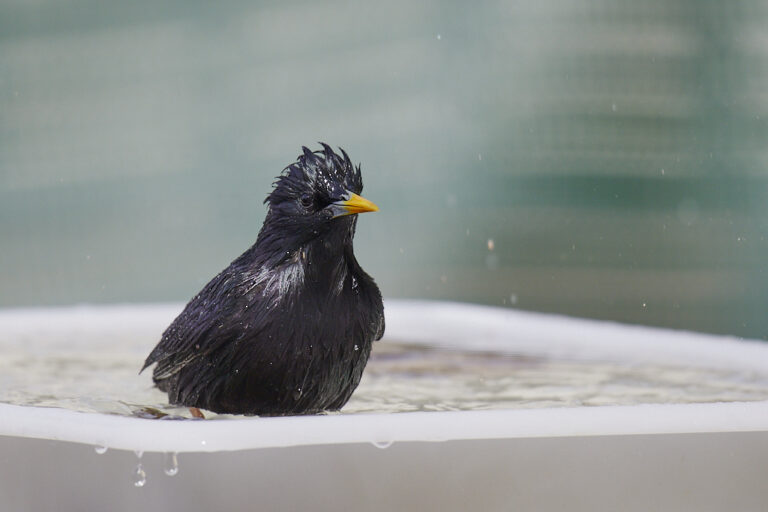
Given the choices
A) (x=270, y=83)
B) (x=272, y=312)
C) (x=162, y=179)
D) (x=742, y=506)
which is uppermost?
(x=270, y=83)

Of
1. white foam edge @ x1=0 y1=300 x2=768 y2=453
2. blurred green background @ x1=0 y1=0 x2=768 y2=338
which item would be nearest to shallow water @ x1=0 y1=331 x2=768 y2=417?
white foam edge @ x1=0 y1=300 x2=768 y2=453

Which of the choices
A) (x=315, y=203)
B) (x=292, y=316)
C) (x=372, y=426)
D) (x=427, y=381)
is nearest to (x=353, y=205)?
(x=315, y=203)

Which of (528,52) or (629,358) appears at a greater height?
(528,52)

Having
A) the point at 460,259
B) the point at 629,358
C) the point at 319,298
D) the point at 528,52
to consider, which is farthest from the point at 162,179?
the point at 319,298

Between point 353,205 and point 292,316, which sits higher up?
point 353,205

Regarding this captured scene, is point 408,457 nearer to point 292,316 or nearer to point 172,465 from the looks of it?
point 172,465

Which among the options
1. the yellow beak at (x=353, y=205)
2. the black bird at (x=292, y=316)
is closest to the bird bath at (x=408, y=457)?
the black bird at (x=292, y=316)

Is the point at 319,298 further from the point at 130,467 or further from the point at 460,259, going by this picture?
the point at 460,259

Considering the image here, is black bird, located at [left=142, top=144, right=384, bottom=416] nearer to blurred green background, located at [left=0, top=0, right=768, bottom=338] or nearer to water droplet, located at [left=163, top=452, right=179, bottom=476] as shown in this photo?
water droplet, located at [left=163, top=452, right=179, bottom=476]
